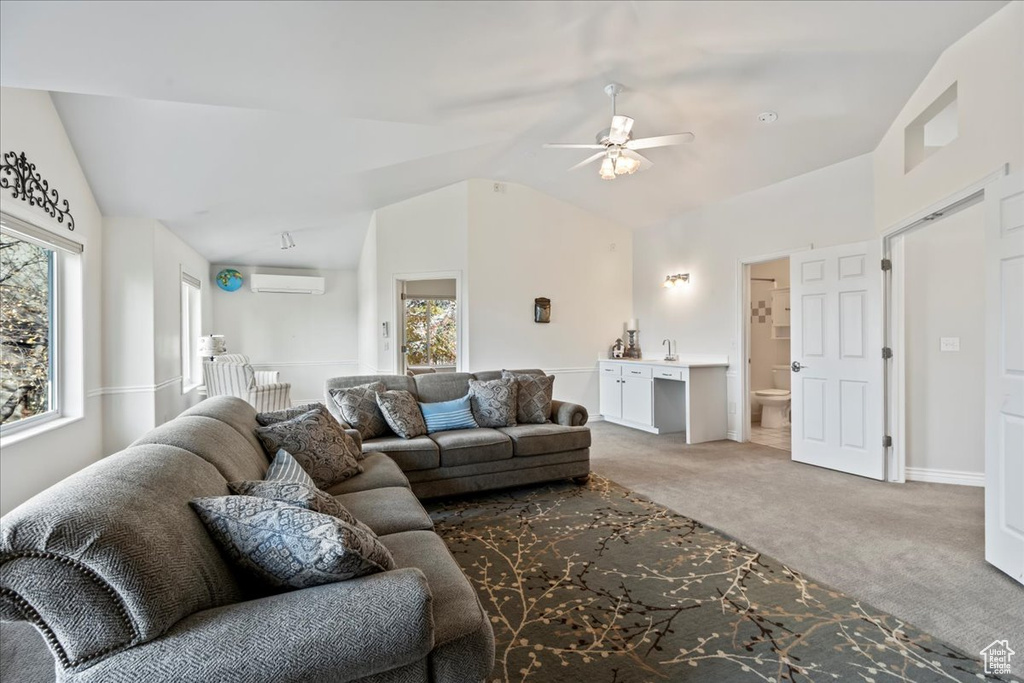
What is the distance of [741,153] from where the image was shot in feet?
14.4

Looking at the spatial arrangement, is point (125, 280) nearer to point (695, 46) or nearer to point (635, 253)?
point (695, 46)

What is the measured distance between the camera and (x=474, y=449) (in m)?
3.41

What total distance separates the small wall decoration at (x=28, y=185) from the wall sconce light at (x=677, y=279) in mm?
5734

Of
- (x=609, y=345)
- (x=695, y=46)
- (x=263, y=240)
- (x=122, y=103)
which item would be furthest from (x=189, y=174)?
(x=609, y=345)

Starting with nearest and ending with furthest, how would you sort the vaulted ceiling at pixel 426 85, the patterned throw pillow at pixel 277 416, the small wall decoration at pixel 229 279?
the vaulted ceiling at pixel 426 85 < the patterned throw pillow at pixel 277 416 < the small wall decoration at pixel 229 279

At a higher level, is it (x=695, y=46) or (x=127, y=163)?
(x=695, y=46)

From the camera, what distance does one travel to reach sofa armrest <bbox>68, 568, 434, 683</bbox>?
94 centimetres

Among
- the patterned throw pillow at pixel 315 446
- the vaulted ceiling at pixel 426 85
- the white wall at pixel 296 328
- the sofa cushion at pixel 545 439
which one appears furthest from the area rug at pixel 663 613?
the white wall at pixel 296 328

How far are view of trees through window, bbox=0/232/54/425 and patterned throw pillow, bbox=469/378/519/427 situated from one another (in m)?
2.97

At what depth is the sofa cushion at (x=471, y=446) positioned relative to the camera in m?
3.34

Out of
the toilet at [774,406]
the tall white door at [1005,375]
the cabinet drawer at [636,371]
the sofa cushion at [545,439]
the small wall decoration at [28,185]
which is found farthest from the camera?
the toilet at [774,406]

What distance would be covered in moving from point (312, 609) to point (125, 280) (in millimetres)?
4411

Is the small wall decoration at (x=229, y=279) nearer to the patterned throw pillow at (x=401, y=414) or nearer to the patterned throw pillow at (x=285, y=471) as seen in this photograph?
the patterned throw pillow at (x=401, y=414)

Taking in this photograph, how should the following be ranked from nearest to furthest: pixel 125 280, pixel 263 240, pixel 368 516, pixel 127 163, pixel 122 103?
1. pixel 368 516
2. pixel 122 103
3. pixel 127 163
4. pixel 125 280
5. pixel 263 240
